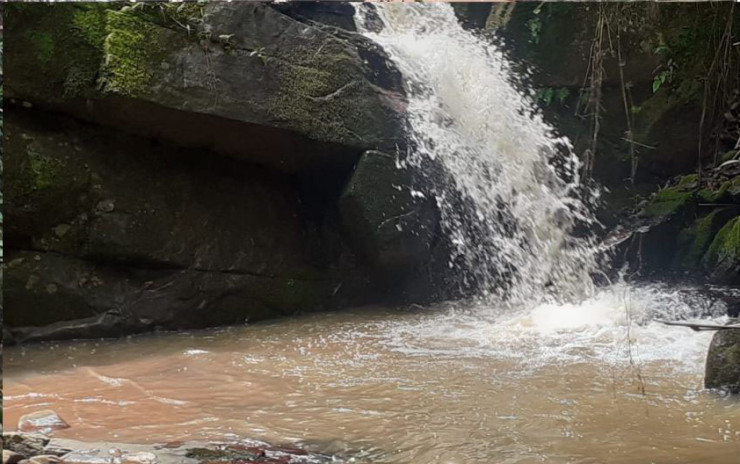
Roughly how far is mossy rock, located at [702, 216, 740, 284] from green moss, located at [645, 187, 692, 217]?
556mm

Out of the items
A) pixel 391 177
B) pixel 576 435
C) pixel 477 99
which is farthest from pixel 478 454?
pixel 477 99

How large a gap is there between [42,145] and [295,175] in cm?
198

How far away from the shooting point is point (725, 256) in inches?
217

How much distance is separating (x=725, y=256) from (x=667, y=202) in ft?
3.08

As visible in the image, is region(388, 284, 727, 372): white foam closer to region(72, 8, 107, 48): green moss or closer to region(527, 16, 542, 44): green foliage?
region(527, 16, 542, 44): green foliage

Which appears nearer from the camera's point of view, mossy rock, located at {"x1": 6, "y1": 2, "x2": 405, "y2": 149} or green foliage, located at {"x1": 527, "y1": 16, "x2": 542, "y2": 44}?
mossy rock, located at {"x1": 6, "y1": 2, "x2": 405, "y2": 149}

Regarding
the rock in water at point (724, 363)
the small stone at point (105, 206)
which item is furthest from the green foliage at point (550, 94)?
the small stone at point (105, 206)

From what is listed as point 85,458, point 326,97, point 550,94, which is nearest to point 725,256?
point 550,94

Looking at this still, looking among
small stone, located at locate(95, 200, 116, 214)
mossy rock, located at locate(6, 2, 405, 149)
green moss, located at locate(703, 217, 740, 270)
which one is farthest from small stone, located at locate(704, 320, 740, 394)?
small stone, located at locate(95, 200, 116, 214)

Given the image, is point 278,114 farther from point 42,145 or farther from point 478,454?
point 478,454

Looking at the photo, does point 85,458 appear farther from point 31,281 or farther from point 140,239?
point 140,239

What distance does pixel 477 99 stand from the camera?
251 inches

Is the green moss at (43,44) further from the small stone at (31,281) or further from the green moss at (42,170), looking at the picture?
the small stone at (31,281)

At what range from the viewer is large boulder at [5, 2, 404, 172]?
15.2 feet
